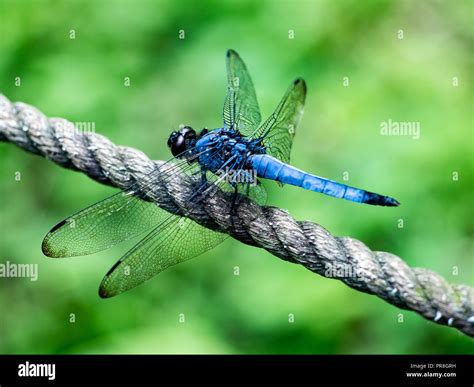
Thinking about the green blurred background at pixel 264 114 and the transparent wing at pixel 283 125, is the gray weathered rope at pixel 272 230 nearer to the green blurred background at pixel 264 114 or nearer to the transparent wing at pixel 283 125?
the transparent wing at pixel 283 125

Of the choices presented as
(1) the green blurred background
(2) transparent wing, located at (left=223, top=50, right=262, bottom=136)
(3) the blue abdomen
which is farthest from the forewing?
(1) the green blurred background

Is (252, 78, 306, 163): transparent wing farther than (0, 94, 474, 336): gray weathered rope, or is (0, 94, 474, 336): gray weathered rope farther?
(252, 78, 306, 163): transparent wing

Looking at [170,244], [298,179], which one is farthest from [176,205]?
[298,179]

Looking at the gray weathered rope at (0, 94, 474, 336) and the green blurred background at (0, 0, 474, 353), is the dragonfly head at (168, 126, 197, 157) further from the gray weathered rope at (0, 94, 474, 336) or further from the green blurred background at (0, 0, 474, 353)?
the green blurred background at (0, 0, 474, 353)

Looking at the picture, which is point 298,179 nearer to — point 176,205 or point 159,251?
point 176,205

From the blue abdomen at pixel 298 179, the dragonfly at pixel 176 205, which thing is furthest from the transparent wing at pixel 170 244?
the blue abdomen at pixel 298 179
